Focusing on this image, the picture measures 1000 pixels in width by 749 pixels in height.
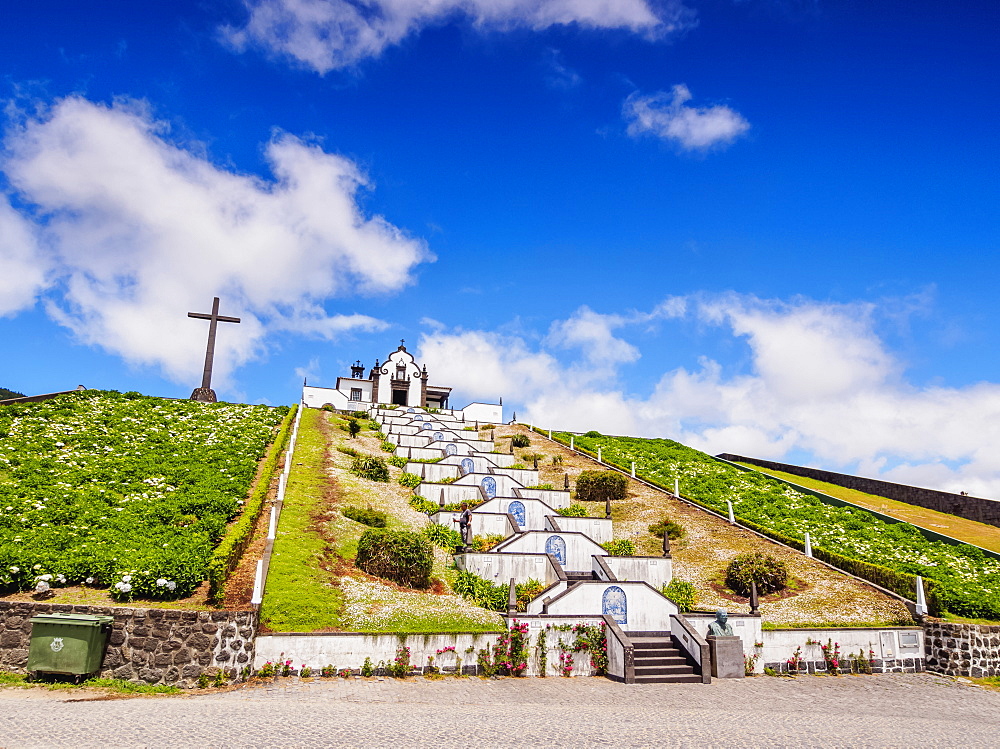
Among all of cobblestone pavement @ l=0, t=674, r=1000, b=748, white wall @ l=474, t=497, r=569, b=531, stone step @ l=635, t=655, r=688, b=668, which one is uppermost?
white wall @ l=474, t=497, r=569, b=531

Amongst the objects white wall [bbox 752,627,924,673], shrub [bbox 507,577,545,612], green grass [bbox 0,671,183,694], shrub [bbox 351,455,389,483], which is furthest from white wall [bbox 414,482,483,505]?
green grass [bbox 0,671,183,694]

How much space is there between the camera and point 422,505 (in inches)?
1167

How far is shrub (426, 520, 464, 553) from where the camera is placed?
24.9 metres

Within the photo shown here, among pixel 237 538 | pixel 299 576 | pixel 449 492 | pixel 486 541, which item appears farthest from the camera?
pixel 449 492

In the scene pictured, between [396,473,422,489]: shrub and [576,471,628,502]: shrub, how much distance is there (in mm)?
8611

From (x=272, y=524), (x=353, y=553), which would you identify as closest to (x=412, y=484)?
(x=353, y=553)

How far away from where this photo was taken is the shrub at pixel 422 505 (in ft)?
96.0

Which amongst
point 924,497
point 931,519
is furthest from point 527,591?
point 924,497

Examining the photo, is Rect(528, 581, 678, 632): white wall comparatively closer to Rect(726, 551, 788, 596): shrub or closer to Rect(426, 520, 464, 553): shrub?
Rect(726, 551, 788, 596): shrub

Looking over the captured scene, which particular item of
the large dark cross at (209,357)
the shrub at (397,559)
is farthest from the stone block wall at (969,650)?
the large dark cross at (209,357)

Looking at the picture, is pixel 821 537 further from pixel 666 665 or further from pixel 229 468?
pixel 229 468

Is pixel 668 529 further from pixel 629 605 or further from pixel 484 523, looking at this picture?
pixel 629 605

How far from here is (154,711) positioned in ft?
37.4

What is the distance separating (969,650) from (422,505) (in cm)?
1974
